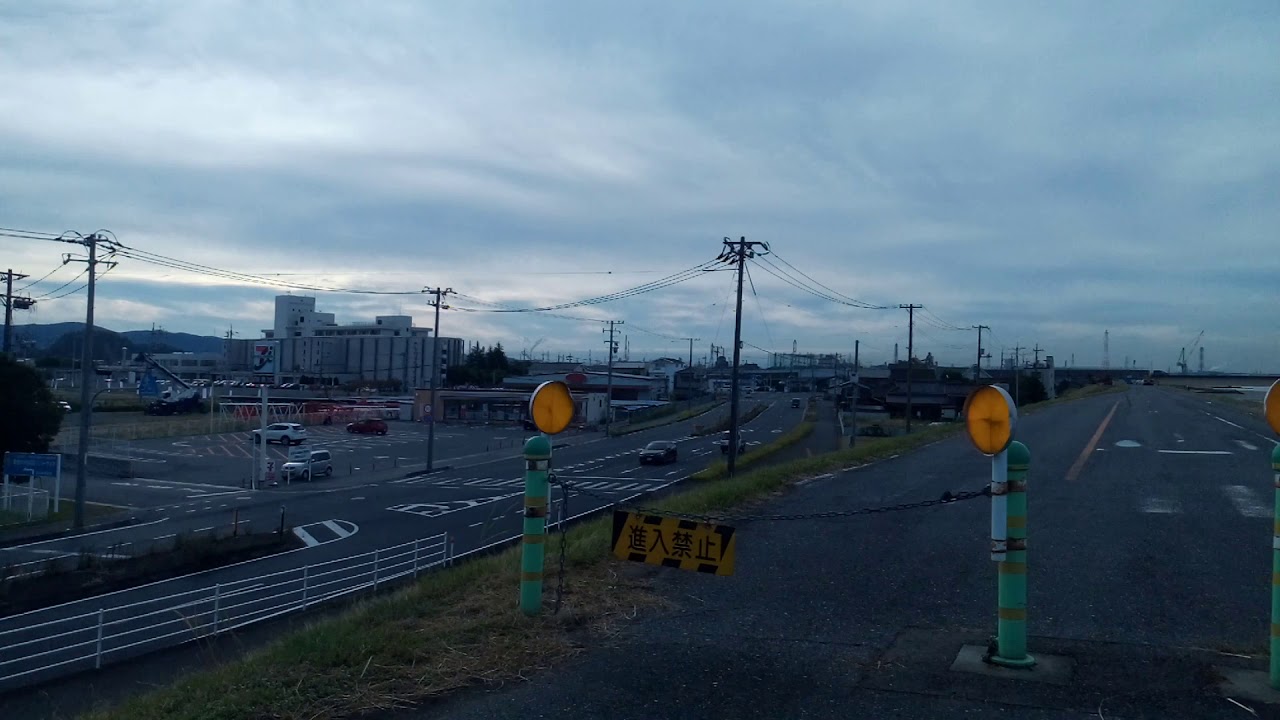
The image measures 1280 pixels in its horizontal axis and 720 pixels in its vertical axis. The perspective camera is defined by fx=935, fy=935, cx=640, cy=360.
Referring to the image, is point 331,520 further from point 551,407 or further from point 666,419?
point 666,419

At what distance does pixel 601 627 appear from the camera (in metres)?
6.62

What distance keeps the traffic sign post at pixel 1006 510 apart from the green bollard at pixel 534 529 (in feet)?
9.68

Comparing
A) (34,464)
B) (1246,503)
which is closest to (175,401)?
(34,464)

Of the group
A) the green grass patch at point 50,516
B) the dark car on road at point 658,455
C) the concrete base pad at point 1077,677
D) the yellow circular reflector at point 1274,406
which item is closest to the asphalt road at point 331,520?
the dark car on road at point 658,455

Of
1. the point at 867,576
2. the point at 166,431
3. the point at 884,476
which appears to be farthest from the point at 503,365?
the point at 867,576

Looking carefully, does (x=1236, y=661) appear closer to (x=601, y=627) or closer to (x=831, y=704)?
(x=831, y=704)

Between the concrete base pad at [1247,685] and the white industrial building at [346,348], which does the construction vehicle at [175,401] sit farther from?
the concrete base pad at [1247,685]

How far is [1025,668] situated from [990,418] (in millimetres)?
1503

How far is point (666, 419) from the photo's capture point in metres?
81.2

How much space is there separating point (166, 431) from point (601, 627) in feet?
217

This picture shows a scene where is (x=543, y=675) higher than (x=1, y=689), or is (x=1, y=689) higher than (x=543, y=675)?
(x=543, y=675)

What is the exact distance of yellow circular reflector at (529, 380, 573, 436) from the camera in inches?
284

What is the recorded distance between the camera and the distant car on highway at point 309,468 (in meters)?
45.5

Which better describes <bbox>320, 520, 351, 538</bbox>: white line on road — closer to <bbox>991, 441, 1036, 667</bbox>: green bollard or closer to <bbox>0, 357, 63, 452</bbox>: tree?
<bbox>0, 357, 63, 452</bbox>: tree
